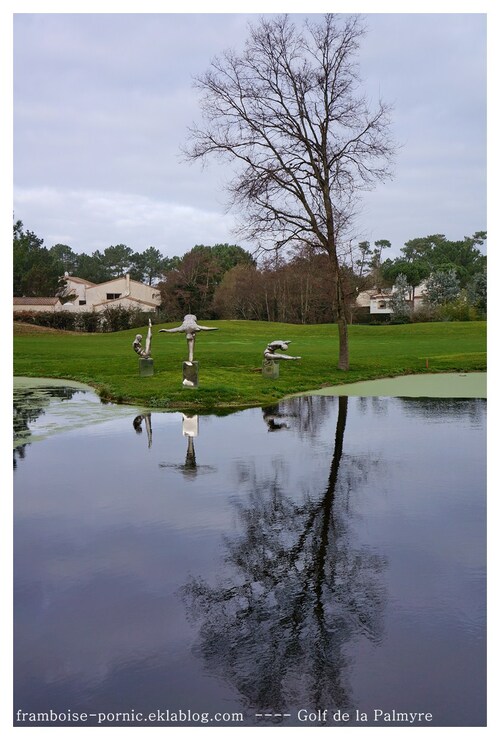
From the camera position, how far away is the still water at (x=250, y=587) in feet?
15.9

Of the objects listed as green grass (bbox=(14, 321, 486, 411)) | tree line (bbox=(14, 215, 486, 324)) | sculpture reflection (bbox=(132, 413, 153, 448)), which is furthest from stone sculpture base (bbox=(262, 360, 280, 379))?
tree line (bbox=(14, 215, 486, 324))

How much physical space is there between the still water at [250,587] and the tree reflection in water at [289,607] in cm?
2

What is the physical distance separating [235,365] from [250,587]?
21702 millimetres

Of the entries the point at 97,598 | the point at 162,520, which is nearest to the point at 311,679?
the point at 97,598

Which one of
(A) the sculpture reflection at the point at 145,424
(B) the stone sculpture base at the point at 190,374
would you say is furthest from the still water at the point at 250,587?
(B) the stone sculpture base at the point at 190,374

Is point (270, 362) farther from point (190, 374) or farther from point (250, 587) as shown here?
point (250, 587)

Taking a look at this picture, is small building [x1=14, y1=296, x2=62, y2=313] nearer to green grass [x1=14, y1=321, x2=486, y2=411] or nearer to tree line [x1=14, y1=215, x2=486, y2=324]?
tree line [x1=14, y1=215, x2=486, y2=324]

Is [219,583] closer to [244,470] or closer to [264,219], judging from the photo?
[244,470]

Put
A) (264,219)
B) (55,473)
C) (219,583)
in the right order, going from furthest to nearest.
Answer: (264,219) → (55,473) → (219,583)

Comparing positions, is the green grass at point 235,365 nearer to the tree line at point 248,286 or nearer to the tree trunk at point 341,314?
the tree trunk at point 341,314

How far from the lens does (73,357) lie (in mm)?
33312

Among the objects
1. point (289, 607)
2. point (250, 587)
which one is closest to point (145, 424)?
point (250, 587)

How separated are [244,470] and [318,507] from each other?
223 centimetres
